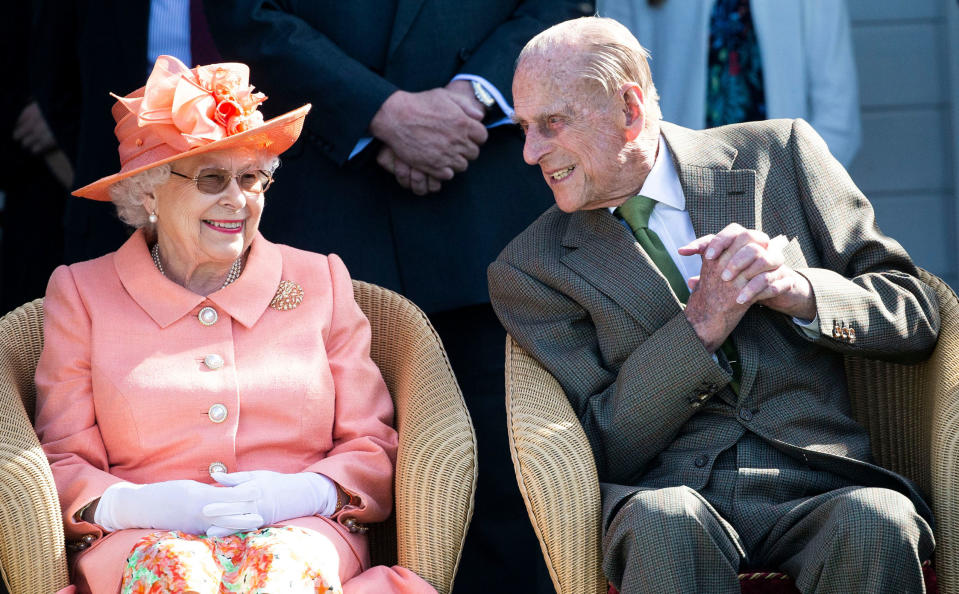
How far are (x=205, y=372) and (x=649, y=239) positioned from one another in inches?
46.3

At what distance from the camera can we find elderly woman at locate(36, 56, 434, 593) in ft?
10.1

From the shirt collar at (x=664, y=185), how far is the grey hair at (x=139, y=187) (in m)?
0.91

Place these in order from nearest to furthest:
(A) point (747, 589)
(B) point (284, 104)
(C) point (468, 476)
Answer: (A) point (747, 589), (C) point (468, 476), (B) point (284, 104)

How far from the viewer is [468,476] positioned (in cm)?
317

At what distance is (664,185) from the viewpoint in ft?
11.3

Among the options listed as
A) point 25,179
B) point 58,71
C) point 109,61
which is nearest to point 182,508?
point 109,61

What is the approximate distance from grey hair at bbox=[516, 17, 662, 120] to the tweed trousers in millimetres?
1053

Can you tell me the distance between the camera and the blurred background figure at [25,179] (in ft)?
18.2

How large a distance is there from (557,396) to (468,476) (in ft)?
1.01

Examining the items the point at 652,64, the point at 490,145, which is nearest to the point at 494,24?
the point at 490,145

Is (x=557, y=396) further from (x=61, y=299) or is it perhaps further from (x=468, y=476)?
(x=61, y=299)

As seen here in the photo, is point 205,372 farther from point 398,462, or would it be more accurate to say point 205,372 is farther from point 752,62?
point 752,62

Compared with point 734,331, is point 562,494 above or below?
below

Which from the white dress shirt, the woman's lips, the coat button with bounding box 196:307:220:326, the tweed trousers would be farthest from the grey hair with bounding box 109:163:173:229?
the tweed trousers
